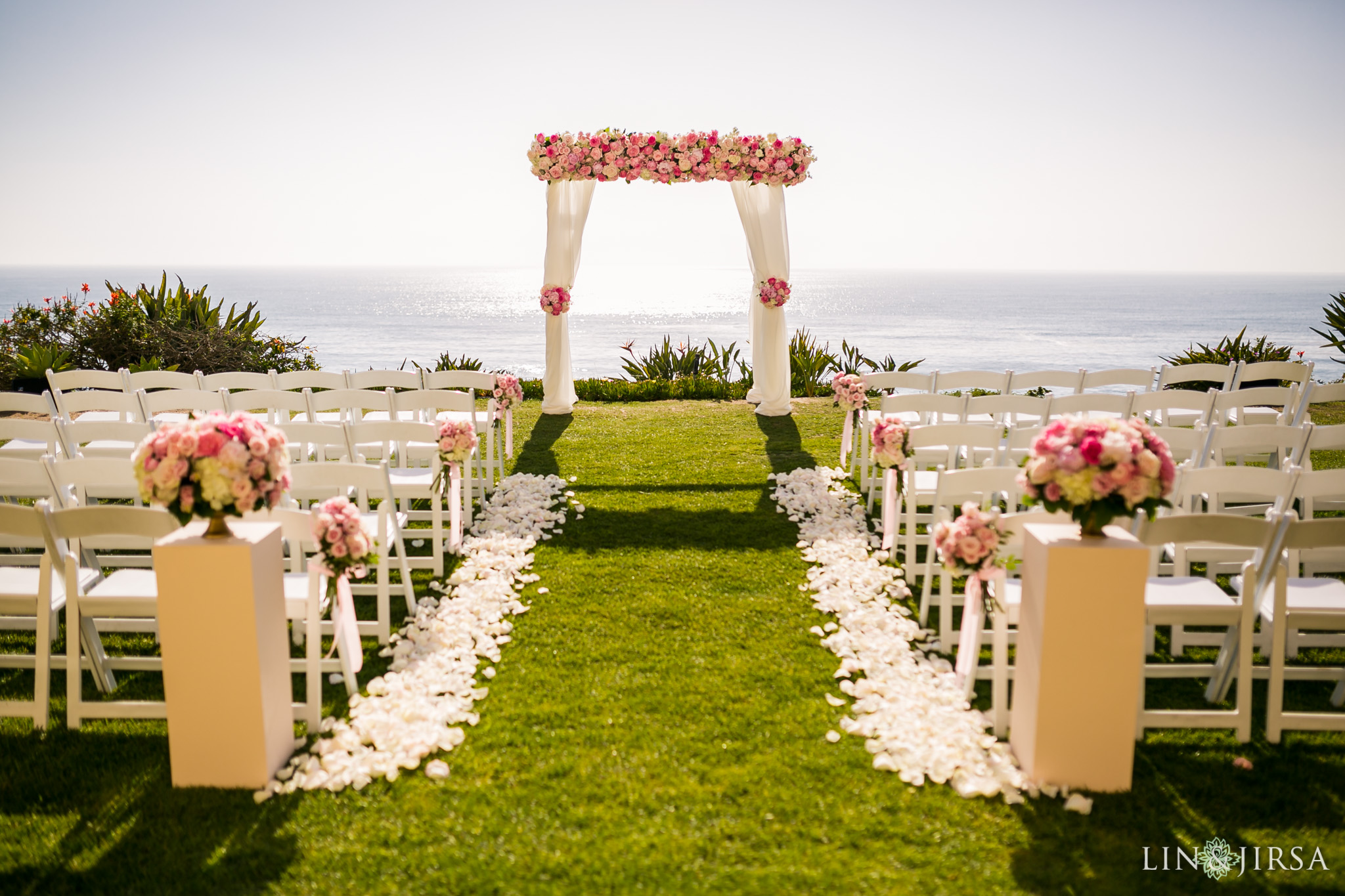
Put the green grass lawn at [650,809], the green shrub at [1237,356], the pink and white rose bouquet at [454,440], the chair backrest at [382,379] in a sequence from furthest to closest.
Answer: the green shrub at [1237,356]
the chair backrest at [382,379]
the pink and white rose bouquet at [454,440]
the green grass lawn at [650,809]

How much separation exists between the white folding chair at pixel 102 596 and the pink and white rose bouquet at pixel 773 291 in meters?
7.19

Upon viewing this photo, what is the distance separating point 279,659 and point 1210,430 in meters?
4.78

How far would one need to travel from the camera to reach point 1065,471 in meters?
2.58

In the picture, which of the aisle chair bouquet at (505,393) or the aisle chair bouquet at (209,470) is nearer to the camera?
the aisle chair bouquet at (209,470)

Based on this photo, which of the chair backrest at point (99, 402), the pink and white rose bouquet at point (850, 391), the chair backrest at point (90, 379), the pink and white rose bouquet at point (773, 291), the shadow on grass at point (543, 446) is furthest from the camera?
the pink and white rose bouquet at point (773, 291)

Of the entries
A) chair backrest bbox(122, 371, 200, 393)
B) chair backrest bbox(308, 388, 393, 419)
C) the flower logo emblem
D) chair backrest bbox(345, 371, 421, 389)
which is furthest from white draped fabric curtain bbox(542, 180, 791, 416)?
the flower logo emblem

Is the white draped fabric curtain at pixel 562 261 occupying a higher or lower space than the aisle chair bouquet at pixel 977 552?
higher

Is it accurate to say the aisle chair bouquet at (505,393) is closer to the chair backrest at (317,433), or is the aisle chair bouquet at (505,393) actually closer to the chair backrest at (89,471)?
the chair backrest at (317,433)

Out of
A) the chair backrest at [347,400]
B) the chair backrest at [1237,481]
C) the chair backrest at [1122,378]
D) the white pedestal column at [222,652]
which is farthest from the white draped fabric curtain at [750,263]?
the white pedestal column at [222,652]

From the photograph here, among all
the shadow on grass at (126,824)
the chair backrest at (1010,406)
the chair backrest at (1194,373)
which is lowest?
the shadow on grass at (126,824)

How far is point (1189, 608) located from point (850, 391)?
361 centimetres

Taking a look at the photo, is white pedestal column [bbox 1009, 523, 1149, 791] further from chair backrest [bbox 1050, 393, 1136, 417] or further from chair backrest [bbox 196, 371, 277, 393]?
chair backrest [bbox 196, 371, 277, 393]

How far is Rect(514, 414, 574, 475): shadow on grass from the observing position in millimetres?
7168

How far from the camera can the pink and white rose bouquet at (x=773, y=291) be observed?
9.33m
